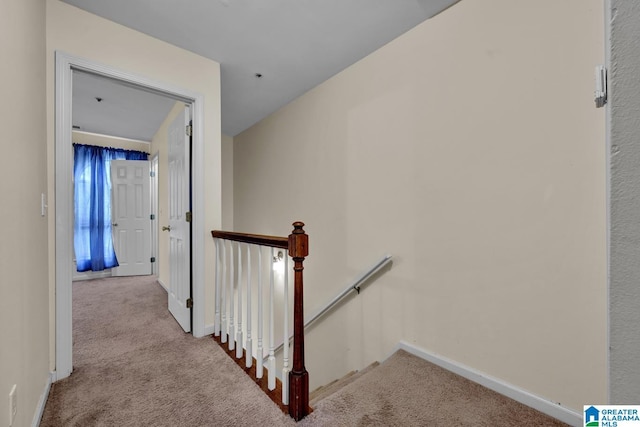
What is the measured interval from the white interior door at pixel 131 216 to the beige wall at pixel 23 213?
11.1 feet

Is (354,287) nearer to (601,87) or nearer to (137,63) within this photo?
(601,87)

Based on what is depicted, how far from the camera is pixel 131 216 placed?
15.0 feet

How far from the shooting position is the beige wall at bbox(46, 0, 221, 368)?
1642 millimetres

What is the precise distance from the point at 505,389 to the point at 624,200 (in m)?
1.53

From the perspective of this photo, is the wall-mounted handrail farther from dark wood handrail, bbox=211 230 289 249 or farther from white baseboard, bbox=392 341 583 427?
dark wood handrail, bbox=211 230 289 249

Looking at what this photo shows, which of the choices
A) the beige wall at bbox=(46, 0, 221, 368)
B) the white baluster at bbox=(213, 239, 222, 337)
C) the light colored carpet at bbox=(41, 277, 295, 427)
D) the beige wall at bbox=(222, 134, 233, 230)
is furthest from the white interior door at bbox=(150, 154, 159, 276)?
the white baluster at bbox=(213, 239, 222, 337)

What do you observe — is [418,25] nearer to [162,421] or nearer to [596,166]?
[596,166]

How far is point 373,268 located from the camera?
2.16m

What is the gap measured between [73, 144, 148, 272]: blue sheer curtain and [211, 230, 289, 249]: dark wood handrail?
3.30 meters

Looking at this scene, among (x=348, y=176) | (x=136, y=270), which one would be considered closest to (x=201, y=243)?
(x=348, y=176)

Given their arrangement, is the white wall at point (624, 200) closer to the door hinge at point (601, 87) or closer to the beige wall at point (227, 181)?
the door hinge at point (601, 87)

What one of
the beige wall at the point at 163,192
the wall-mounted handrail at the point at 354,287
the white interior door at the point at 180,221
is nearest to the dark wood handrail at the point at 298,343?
the wall-mounted handrail at the point at 354,287

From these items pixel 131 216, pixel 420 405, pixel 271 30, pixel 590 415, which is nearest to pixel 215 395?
pixel 420 405

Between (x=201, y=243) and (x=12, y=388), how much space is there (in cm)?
136
